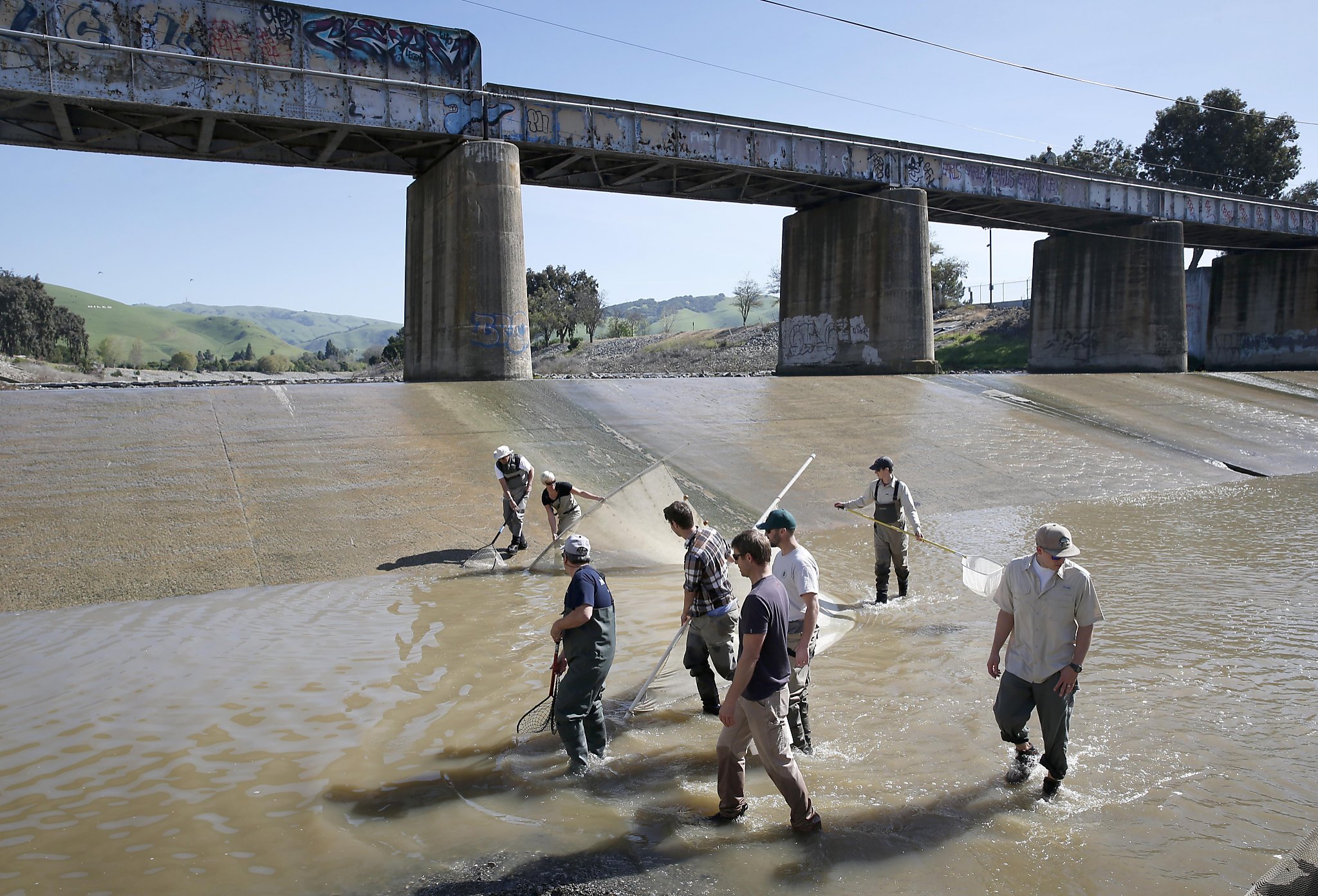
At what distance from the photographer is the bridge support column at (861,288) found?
29.3 m

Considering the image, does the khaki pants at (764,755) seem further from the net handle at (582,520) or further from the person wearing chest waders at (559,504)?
the person wearing chest waders at (559,504)

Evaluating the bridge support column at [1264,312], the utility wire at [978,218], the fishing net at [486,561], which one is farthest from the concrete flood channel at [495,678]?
the bridge support column at [1264,312]

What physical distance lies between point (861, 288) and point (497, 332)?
1459 cm

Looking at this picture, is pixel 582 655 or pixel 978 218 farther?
pixel 978 218

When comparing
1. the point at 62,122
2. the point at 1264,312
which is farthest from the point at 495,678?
the point at 1264,312

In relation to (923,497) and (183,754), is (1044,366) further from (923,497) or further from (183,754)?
(183,754)

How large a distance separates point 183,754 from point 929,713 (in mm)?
5337

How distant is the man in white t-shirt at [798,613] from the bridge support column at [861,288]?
80.7 ft

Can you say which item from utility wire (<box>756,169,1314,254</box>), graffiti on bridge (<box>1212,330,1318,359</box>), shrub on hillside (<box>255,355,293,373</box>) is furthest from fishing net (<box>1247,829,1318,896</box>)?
shrub on hillside (<box>255,355,293,373</box>)

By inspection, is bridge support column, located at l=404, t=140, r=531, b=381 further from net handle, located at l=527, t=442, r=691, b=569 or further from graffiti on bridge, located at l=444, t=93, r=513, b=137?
net handle, located at l=527, t=442, r=691, b=569

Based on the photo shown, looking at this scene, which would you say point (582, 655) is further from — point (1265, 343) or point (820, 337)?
point (1265, 343)

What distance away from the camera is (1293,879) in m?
2.94

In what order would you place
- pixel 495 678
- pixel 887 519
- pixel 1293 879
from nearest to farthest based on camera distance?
pixel 1293 879 → pixel 495 678 → pixel 887 519

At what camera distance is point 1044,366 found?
4162cm
